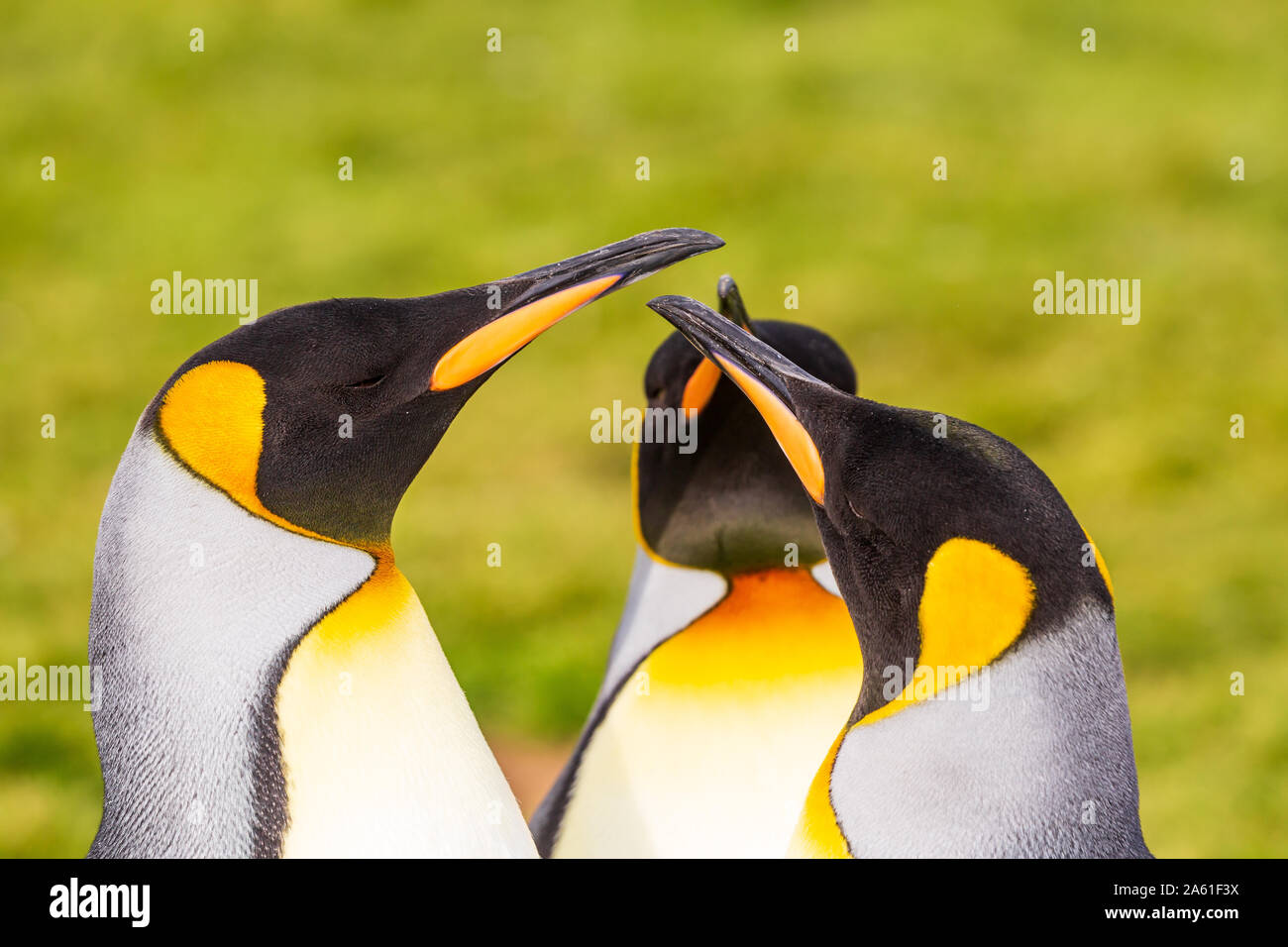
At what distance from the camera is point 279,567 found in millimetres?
1506

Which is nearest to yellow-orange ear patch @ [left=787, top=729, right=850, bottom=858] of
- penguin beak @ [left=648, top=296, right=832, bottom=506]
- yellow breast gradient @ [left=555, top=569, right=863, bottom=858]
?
penguin beak @ [left=648, top=296, right=832, bottom=506]

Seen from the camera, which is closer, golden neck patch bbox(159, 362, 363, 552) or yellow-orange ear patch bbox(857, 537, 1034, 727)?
yellow-orange ear patch bbox(857, 537, 1034, 727)

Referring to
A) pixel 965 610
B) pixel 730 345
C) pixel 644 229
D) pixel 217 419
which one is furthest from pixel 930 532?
pixel 644 229

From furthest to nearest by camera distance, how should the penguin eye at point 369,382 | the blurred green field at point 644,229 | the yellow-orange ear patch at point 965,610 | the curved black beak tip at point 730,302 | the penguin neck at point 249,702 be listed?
the blurred green field at point 644,229 < the curved black beak tip at point 730,302 < the penguin eye at point 369,382 < the penguin neck at point 249,702 < the yellow-orange ear patch at point 965,610

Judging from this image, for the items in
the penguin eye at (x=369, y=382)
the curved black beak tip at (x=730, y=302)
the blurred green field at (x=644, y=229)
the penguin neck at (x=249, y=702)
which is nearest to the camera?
the penguin neck at (x=249, y=702)

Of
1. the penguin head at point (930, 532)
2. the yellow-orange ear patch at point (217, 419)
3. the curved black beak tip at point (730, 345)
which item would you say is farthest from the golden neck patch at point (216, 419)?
the penguin head at point (930, 532)

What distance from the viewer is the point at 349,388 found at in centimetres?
155

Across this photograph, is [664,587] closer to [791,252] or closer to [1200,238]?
[791,252]

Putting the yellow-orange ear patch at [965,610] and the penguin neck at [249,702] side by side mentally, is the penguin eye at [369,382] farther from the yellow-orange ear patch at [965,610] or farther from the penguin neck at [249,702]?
the yellow-orange ear patch at [965,610]

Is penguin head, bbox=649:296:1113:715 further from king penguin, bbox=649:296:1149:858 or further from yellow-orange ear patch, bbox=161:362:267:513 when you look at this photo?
yellow-orange ear patch, bbox=161:362:267:513

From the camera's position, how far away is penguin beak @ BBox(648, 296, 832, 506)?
5.01ft

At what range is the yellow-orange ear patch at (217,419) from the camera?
1.49 metres

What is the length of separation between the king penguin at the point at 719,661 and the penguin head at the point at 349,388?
370 mm

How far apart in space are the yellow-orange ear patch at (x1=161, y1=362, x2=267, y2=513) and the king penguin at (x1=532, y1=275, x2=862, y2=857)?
649 millimetres
